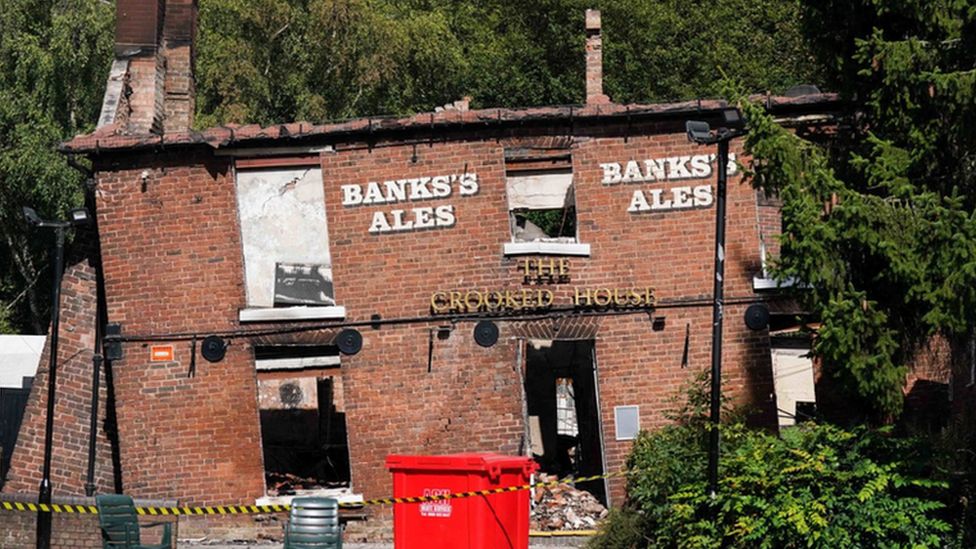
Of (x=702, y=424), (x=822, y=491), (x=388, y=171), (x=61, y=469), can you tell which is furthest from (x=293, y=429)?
(x=822, y=491)

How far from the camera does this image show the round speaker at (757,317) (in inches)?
804

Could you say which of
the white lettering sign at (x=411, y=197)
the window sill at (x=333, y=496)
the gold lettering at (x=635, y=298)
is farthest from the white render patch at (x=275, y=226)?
the gold lettering at (x=635, y=298)

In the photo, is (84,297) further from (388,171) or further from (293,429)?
(293,429)

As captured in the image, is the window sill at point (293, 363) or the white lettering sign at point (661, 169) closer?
the white lettering sign at point (661, 169)

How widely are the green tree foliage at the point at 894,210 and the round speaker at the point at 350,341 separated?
6603mm

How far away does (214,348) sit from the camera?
21.0 metres

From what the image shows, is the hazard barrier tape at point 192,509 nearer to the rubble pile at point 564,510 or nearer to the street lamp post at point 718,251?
the rubble pile at point 564,510

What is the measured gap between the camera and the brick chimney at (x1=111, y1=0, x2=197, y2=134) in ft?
75.5

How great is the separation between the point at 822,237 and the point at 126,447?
10.5m

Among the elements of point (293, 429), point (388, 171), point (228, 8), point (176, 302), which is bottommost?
point (293, 429)

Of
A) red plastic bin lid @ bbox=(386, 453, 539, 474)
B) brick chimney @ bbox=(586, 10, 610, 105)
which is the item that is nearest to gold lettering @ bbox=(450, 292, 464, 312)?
brick chimney @ bbox=(586, 10, 610, 105)

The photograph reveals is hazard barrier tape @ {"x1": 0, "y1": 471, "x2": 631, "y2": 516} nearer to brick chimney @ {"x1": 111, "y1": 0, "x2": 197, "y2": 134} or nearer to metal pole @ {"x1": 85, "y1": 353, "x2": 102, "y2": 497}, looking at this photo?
metal pole @ {"x1": 85, "y1": 353, "x2": 102, "y2": 497}

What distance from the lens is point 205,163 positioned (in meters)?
21.2

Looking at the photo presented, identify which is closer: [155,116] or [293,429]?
[155,116]
